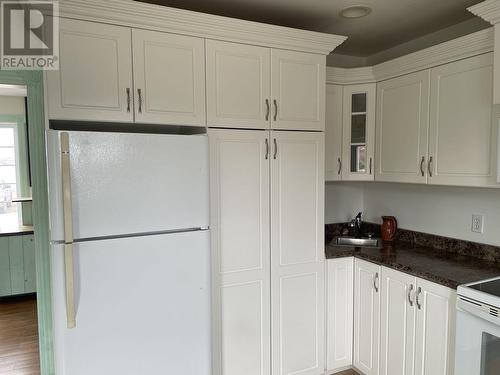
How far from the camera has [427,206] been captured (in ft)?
8.98

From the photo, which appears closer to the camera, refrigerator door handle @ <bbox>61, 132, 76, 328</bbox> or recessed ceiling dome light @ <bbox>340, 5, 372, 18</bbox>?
refrigerator door handle @ <bbox>61, 132, 76, 328</bbox>

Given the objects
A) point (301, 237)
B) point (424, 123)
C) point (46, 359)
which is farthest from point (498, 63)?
point (46, 359)

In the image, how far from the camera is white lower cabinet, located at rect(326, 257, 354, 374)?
2.49 metres

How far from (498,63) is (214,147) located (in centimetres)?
157

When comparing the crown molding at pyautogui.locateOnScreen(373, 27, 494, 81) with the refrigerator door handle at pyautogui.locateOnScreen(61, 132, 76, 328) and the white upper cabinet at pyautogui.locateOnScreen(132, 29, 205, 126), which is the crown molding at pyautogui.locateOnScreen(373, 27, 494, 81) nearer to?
the white upper cabinet at pyautogui.locateOnScreen(132, 29, 205, 126)

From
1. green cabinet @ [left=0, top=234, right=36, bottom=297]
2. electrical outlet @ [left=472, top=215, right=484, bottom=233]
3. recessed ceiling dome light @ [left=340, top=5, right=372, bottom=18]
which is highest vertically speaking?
recessed ceiling dome light @ [left=340, top=5, right=372, bottom=18]

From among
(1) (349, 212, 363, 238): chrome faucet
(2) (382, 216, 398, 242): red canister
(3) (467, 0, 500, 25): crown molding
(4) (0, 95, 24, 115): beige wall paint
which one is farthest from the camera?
(4) (0, 95, 24, 115): beige wall paint

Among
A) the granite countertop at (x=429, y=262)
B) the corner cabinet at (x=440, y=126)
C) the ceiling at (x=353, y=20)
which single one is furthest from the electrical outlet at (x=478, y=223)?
the ceiling at (x=353, y=20)

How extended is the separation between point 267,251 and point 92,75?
1392 mm

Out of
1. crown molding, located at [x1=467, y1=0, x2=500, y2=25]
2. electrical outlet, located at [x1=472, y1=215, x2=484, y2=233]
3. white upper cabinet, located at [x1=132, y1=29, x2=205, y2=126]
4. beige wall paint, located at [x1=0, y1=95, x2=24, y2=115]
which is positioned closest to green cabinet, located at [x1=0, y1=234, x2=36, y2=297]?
beige wall paint, located at [x1=0, y1=95, x2=24, y2=115]

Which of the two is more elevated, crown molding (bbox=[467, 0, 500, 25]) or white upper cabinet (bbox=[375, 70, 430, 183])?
crown molding (bbox=[467, 0, 500, 25])

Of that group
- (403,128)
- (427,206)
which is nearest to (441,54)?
(403,128)

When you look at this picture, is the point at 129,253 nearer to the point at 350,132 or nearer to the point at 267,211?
the point at 267,211

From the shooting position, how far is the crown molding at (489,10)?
180 cm
